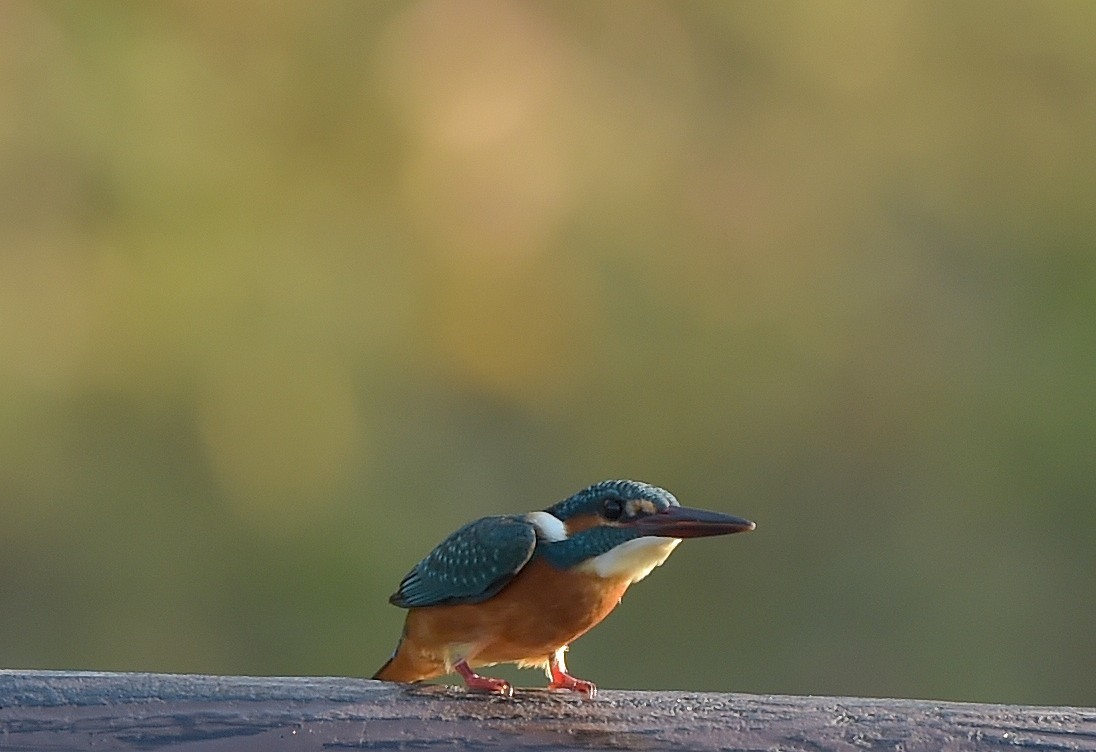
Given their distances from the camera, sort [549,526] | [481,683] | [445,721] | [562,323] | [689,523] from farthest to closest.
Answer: [562,323]
[549,526]
[481,683]
[689,523]
[445,721]

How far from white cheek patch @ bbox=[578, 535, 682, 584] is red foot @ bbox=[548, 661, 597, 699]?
144 millimetres

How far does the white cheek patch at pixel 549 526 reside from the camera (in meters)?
1.97

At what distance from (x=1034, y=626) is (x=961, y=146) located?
6.71ft

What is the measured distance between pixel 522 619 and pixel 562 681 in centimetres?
11

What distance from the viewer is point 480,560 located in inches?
78.5

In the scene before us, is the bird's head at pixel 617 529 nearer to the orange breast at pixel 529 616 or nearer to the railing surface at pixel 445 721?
the orange breast at pixel 529 616

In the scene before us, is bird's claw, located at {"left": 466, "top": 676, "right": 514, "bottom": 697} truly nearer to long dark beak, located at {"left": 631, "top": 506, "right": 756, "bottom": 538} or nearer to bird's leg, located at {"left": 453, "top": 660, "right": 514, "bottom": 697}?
bird's leg, located at {"left": 453, "top": 660, "right": 514, "bottom": 697}

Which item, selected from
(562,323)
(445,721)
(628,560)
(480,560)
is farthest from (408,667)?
(562,323)

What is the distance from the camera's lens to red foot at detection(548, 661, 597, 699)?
1.83 m

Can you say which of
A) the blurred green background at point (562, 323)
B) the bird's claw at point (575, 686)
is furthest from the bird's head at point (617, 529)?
the blurred green background at point (562, 323)

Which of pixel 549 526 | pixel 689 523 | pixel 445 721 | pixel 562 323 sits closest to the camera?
pixel 445 721

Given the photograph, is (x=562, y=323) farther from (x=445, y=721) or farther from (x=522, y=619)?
(x=445, y=721)

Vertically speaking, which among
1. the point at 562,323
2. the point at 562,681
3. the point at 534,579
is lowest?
the point at 562,681

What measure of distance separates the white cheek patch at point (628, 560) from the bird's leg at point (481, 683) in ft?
0.61
